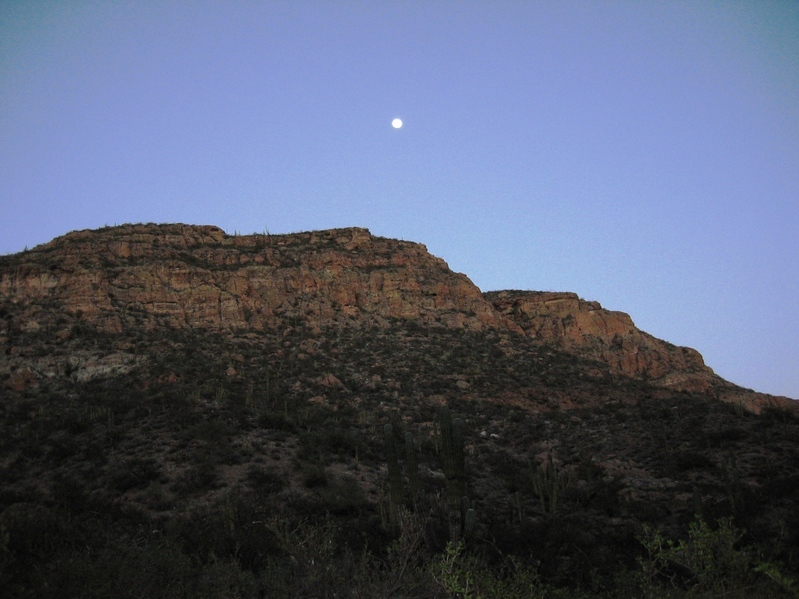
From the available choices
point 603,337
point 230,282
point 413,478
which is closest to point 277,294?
point 230,282

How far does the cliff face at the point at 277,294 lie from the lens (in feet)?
117

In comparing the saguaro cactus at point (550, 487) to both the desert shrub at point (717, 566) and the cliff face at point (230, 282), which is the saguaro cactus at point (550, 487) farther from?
the cliff face at point (230, 282)

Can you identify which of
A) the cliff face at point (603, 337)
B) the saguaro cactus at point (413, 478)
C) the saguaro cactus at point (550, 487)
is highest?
the cliff face at point (603, 337)

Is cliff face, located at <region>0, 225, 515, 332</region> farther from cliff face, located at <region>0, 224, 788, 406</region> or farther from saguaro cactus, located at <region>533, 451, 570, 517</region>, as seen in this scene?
saguaro cactus, located at <region>533, 451, 570, 517</region>

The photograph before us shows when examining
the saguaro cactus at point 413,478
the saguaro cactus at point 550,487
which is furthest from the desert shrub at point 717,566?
the saguaro cactus at point 550,487

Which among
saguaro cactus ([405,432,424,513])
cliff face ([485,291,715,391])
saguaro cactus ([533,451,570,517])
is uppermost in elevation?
cliff face ([485,291,715,391])

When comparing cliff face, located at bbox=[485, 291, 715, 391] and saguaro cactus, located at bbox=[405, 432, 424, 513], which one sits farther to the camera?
cliff face, located at bbox=[485, 291, 715, 391]

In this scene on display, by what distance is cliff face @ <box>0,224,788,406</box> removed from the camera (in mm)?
35688

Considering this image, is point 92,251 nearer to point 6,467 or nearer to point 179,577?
point 6,467

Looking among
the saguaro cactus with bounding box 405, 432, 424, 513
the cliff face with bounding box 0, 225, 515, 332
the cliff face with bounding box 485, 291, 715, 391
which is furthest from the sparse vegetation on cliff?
the cliff face with bounding box 485, 291, 715, 391

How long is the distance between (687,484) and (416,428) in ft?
38.1

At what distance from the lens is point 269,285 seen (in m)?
40.2

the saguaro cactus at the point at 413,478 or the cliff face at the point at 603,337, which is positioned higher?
the cliff face at the point at 603,337

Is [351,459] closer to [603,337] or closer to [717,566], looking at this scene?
[717,566]
